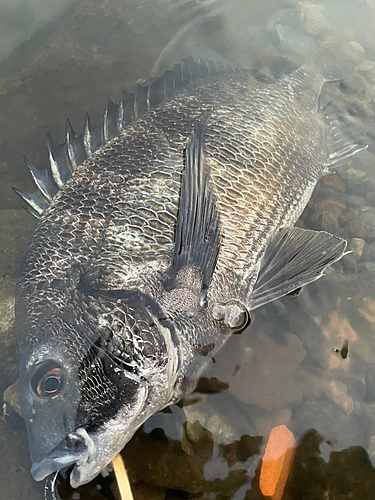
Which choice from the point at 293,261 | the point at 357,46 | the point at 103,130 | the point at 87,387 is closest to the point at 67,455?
the point at 87,387

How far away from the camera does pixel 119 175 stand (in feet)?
7.46

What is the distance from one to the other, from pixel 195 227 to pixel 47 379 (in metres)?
1.08

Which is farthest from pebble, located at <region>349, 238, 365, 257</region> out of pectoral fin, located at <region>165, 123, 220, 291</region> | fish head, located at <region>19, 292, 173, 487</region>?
fish head, located at <region>19, 292, 173, 487</region>

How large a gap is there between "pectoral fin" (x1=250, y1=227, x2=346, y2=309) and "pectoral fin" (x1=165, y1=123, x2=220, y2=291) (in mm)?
513

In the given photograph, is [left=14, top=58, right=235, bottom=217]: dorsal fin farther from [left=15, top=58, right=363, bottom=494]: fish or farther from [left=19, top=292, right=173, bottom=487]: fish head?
[left=19, top=292, right=173, bottom=487]: fish head

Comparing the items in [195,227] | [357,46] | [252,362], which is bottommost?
[252,362]

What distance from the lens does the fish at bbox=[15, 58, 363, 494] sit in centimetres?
161

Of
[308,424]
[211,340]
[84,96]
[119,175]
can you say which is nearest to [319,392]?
[308,424]

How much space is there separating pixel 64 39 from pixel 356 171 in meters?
4.13

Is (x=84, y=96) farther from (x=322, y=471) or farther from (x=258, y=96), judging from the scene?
(x=322, y=471)

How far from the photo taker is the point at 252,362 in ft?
7.51

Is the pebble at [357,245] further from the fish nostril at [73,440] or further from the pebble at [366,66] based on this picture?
the pebble at [366,66]

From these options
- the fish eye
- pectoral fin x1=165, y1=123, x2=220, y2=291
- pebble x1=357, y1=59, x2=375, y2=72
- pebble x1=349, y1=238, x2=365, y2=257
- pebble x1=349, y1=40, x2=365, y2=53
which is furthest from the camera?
pebble x1=349, y1=40, x2=365, y2=53

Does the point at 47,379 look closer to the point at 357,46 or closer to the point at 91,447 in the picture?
the point at 91,447
